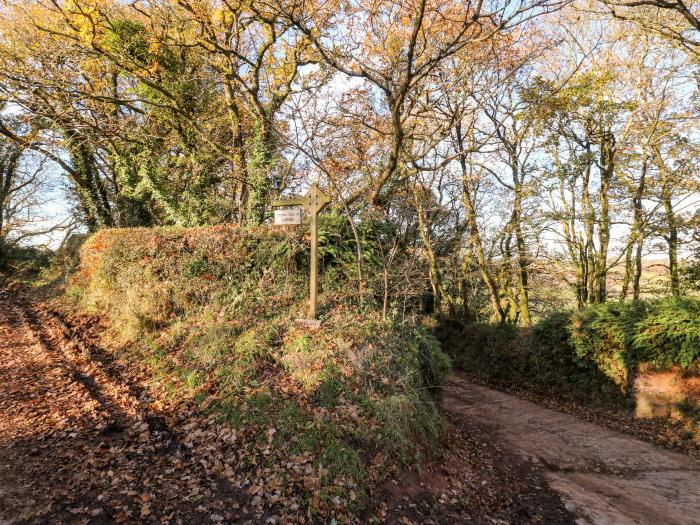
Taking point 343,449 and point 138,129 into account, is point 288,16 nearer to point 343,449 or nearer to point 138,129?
point 343,449

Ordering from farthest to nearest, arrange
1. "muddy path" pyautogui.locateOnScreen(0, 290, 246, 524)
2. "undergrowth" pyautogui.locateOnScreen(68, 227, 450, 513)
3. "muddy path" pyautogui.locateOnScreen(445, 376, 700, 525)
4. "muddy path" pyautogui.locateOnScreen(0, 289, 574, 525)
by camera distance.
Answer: "muddy path" pyautogui.locateOnScreen(445, 376, 700, 525), "undergrowth" pyautogui.locateOnScreen(68, 227, 450, 513), "muddy path" pyautogui.locateOnScreen(0, 289, 574, 525), "muddy path" pyautogui.locateOnScreen(0, 290, 246, 524)

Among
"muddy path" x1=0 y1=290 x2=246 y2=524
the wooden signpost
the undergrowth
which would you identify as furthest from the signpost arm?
"muddy path" x1=0 y1=290 x2=246 y2=524

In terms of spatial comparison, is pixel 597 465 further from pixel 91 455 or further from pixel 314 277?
pixel 91 455

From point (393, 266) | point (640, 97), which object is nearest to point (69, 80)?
point (393, 266)

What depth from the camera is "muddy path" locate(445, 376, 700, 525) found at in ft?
17.8

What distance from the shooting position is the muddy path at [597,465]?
5.42 meters

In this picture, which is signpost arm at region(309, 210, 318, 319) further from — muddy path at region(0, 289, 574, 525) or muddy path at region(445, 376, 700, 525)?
muddy path at region(445, 376, 700, 525)

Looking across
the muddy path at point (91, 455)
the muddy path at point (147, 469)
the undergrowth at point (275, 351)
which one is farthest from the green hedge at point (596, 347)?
the muddy path at point (91, 455)

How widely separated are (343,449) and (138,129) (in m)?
12.6

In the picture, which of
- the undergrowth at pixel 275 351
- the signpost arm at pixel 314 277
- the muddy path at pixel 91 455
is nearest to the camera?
the muddy path at pixel 91 455

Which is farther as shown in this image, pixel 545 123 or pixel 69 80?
pixel 545 123

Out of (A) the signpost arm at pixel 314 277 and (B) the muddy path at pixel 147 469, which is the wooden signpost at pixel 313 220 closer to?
(A) the signpost arm at pixel 314 277

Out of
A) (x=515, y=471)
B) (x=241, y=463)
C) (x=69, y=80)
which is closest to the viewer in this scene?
(x=241, y=463)

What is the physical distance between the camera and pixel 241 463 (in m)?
4.56
